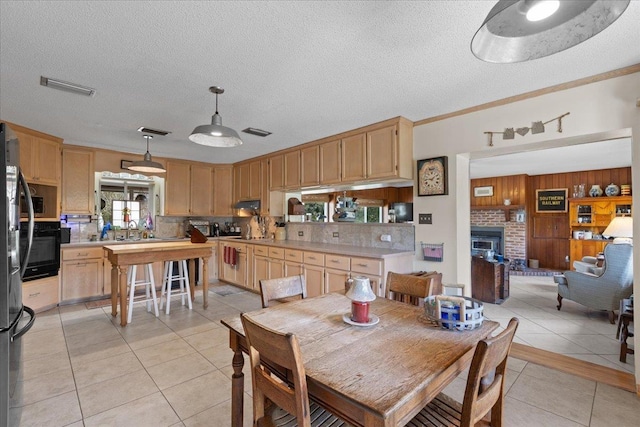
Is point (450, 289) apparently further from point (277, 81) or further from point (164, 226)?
point (164, 226)

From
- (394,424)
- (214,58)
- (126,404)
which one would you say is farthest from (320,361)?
(214,58)

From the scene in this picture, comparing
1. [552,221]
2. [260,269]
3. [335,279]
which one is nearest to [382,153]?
[335,279]

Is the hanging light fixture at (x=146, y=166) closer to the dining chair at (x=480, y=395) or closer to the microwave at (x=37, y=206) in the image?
the microwave at (x=37, y=206)

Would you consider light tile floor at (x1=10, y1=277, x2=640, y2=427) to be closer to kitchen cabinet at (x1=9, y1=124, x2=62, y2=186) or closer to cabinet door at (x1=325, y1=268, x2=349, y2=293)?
cabinet door at (x1=325, y1=268, x2=349, y2=293)

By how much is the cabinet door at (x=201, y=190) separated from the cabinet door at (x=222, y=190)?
0.28 feet

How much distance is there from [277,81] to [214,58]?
542 mm

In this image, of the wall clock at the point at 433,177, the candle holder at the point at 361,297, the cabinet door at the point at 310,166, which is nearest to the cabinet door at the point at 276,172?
the cabinet door at the point at 310,166

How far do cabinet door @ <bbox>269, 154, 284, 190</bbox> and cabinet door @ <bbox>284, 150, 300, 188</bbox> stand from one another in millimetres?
108

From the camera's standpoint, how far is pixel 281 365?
1.08m

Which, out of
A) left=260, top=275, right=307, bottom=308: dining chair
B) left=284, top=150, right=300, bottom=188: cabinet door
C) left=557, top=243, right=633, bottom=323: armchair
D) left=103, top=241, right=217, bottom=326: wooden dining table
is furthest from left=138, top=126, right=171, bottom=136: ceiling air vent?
left=557, top=243, right=633, bottom=323: armchair

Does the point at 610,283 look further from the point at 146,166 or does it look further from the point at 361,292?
the point at 146,166

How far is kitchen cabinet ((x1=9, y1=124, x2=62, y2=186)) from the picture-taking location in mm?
3814

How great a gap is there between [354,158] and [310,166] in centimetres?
85

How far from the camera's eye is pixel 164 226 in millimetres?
5781
